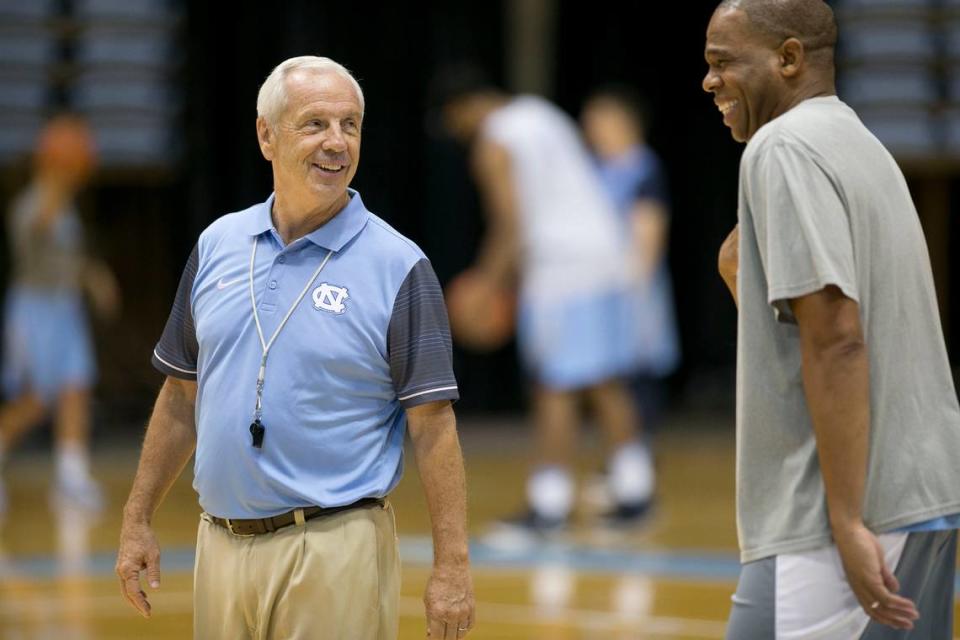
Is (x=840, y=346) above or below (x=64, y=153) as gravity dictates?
below

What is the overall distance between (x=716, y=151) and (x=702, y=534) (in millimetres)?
5477

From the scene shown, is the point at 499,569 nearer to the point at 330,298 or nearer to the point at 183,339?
the point at 183,339

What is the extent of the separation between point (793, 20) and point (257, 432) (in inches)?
45.7

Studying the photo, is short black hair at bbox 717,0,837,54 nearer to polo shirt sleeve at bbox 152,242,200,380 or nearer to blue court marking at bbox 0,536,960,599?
polo shirt sleeve at bbox 152,242,200,380

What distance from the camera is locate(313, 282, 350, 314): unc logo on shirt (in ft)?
9.40

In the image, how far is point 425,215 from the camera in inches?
465

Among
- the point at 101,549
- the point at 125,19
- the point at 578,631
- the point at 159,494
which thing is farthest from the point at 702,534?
the point at 125,19

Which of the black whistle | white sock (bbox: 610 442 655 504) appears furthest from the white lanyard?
white sock (bbox: 610 442 655 504)

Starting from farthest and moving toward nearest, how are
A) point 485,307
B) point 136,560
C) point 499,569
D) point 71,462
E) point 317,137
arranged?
point 71,462
point 485,307
point 499,569
point 136,560
point 317,137

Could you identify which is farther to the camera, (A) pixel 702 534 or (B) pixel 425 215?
(B) pixel 425 215

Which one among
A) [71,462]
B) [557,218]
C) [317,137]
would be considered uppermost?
[317,137]

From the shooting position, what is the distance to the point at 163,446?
311 centimetres

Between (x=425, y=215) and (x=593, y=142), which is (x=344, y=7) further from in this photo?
(x=593, y=142)

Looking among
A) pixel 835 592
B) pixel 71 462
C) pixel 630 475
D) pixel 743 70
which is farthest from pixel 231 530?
pixel 71 462
